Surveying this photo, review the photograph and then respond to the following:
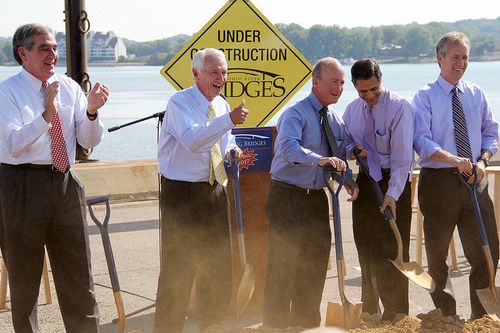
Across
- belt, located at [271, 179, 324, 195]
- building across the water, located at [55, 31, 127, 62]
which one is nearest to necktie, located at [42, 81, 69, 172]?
belt, located at [271, 179, 324, 195]

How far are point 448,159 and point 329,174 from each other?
79 cm

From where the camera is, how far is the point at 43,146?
6012 millimetres

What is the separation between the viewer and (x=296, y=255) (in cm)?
698

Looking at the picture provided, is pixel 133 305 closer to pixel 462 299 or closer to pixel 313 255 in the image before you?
pixel 313 255

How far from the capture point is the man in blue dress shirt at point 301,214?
6785 mm

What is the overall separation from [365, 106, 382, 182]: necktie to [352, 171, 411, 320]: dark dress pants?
0.07 meters

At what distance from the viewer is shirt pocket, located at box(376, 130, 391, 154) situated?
276 inches

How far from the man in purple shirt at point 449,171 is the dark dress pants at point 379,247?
21 cm

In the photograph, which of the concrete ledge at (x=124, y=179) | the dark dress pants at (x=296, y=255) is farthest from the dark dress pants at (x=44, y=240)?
the concrete ledge at (x=124, y=179)

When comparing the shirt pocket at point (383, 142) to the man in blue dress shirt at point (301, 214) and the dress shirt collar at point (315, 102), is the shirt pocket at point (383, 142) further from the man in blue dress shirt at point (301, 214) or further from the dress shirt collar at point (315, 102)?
the dress shirt collar at point (315, 102)

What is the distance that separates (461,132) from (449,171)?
0.28 m

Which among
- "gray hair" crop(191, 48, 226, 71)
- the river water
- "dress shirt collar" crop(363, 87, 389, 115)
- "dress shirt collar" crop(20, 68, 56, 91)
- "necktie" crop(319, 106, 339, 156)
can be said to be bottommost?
the river water

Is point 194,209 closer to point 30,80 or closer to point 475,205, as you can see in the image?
point 30,80

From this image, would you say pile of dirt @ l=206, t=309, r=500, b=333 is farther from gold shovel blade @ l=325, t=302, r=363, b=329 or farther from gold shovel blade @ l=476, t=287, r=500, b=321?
gold shovel blade @ l=476, t=287, r=500, b=321
